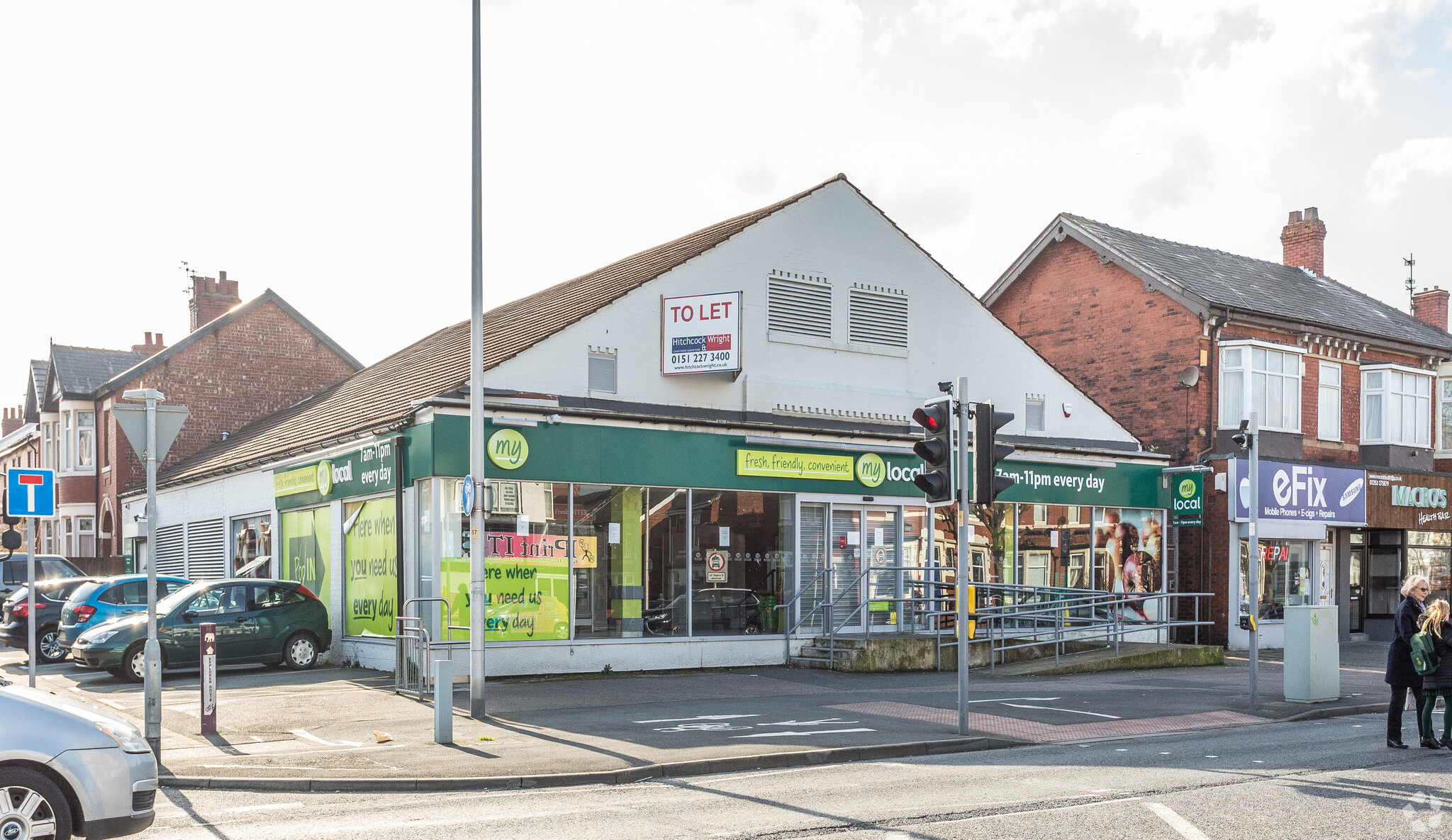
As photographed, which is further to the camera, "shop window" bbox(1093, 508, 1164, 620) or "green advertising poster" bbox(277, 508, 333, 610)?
"shop window" bbox(1093, 508, 1164, 620)

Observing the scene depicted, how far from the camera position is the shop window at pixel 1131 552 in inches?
1014

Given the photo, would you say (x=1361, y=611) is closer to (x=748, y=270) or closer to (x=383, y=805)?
(x=748, y=270)

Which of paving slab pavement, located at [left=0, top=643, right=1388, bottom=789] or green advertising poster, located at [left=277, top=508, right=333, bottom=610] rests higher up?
green advertising poster, located at [left=277, top=508, right=333, bottom=610]

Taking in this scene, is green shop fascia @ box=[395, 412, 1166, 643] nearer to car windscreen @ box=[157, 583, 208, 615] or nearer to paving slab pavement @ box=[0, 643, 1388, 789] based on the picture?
paving slab pavement @ box=[0, 643, 1388, 789]

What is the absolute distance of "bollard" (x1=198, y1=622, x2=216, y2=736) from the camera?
12.4 meters

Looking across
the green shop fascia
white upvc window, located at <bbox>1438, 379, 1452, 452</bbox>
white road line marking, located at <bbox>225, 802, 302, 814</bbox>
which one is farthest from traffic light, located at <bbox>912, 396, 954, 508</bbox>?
white upvc window, located at <bbox>1438, 379, 1452, 452</bbox>

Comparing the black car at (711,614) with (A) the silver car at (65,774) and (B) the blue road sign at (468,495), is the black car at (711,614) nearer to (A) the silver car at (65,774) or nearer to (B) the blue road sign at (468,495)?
(B) the blue road sign at (468,495)

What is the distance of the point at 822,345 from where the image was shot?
73.2ft

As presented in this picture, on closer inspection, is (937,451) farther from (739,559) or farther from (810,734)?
(739,559)

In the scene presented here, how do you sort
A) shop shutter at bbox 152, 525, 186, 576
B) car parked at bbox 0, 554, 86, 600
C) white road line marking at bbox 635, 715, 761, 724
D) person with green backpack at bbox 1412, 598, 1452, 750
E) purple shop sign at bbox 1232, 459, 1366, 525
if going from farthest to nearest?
shop shutter at bbox 152, 525, 186, 576 → purple shop sign at bbox 1232, 459, 1366, 525 → car parked at bbox 0, 554, 86, 600 → white road line marking at bbox 635, 715, 761, 724 → person with green backpack at bbox 1412, 598, 1452, 750

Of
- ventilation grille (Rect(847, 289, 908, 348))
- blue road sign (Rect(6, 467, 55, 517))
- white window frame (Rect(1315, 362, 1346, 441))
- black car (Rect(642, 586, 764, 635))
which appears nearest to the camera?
blue road sign (Rect(6, 467, 55, 517))

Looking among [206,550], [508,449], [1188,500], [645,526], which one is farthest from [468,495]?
[1188,500]

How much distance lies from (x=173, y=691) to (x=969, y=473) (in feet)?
35.6

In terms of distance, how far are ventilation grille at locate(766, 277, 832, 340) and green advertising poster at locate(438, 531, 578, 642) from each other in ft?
18.3
